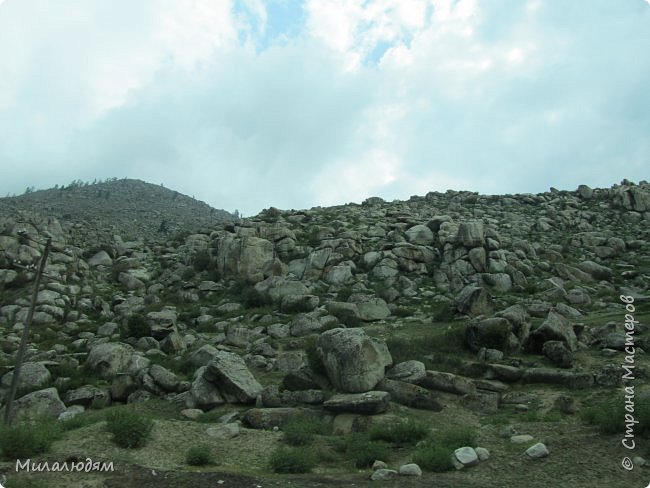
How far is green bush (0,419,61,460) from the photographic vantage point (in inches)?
362

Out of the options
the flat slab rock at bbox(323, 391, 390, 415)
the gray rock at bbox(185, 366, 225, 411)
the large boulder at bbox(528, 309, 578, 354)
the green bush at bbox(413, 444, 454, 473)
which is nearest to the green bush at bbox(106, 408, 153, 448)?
the gray rock at bbox(185, 366, 225, 411)

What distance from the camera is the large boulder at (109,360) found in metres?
17.5

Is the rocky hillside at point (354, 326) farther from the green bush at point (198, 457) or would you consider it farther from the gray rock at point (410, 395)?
the green bush at point (198, 457)

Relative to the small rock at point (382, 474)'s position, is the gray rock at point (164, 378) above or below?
above

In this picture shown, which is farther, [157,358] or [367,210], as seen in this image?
[367,210]

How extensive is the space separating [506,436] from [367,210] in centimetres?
3996

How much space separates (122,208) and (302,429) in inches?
3312

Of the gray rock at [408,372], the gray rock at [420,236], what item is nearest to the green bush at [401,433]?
the gray rock at [408,372]

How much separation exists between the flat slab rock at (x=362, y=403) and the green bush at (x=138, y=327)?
1194 cm

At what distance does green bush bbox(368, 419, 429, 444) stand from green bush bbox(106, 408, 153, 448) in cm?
515

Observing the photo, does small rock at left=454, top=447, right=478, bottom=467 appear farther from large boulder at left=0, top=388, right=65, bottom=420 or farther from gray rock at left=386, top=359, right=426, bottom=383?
large boulder at left=0, top=388, right=65, bottom=420

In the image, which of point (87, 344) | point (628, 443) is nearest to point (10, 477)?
point (628, 443)

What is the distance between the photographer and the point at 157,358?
19.2 m

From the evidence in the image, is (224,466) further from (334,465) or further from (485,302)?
(485,302)
